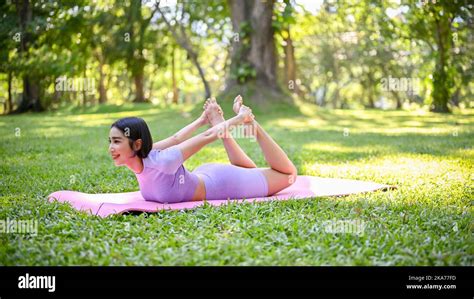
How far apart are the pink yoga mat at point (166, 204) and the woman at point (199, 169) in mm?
103

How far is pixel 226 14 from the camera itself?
16.5 meters

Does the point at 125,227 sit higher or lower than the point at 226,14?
lower

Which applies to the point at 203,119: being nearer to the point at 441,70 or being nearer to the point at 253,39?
the point at 253,39

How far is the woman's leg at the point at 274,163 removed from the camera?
4.52 metres

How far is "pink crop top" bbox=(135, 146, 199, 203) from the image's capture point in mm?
4066

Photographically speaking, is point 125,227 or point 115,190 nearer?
point 125,227

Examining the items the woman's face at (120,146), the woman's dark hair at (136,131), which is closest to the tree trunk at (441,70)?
the woman's dark hair at (136,131)

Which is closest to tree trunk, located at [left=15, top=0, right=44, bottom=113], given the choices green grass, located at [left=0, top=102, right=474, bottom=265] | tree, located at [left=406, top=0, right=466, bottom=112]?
green grass, located at [left=0, top=102, right=474, bottom=265]

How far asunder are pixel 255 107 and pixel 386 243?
10.6 metres

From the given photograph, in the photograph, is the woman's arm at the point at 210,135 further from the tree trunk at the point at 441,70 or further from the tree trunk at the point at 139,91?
the tree trunk at the point at 139,91

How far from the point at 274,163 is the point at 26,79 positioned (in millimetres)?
15933

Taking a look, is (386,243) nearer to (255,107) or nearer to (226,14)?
(255,107)

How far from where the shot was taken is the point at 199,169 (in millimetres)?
4594
